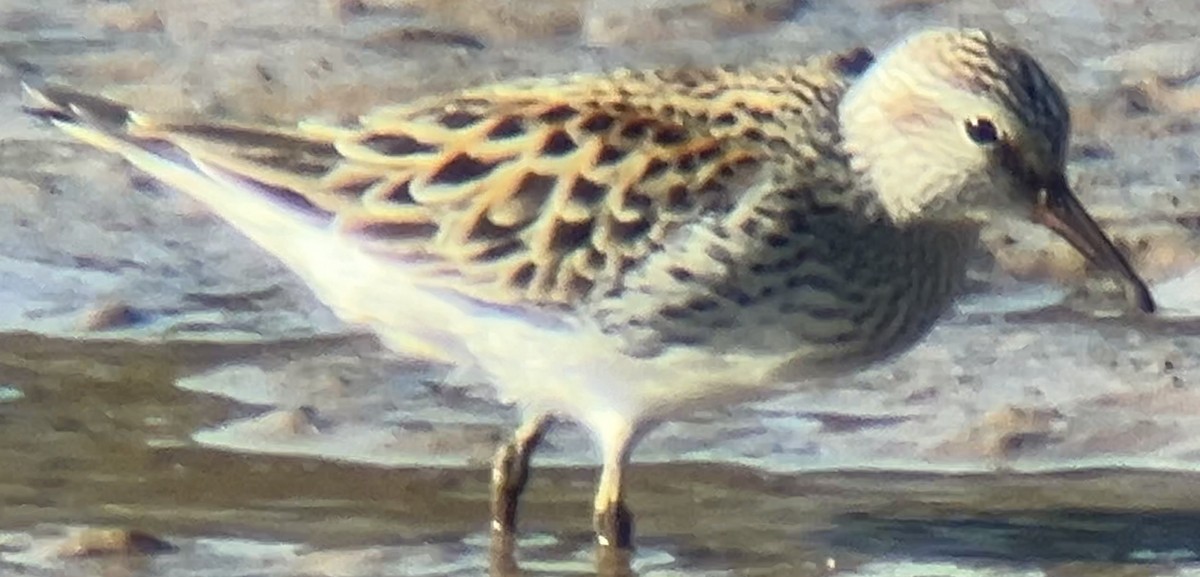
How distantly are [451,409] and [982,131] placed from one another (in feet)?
6.36

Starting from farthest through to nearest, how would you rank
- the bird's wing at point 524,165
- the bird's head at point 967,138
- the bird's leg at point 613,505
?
the bird's leg at point 613,505, the bird's wing at point 524,165, the bird's head at point 967,138

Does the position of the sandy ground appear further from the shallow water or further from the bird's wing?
the bird's wing

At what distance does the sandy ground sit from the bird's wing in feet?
2.41

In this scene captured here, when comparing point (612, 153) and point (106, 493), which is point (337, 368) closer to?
point (106, 493)

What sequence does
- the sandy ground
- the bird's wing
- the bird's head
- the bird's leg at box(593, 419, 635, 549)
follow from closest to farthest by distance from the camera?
the bird's head, the bird's wing, the bird's leg at box(593, 419, 635, 549), the sandy ground

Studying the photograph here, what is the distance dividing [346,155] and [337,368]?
138 cm

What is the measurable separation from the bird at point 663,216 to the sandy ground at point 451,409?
49 centimetres

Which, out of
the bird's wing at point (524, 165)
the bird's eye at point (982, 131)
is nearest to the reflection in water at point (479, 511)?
the bird's wing at point (524, 165)

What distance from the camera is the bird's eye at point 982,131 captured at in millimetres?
6730

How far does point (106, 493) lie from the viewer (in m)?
7.46

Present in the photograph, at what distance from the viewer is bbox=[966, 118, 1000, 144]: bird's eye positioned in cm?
673

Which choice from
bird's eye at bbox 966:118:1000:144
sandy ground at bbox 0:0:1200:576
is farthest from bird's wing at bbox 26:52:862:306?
sandy ground at bbox 0:0:1200:576

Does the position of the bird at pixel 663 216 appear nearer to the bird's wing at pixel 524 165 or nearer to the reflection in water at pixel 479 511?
the bird's wing at pixel 524 165

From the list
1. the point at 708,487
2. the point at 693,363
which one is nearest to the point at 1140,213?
the point at 708,487
